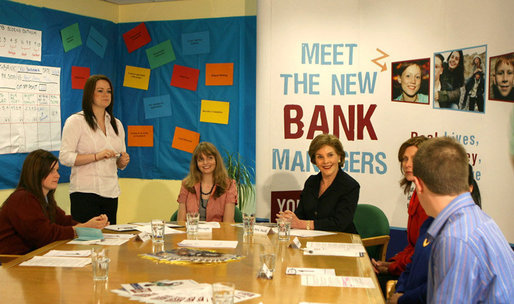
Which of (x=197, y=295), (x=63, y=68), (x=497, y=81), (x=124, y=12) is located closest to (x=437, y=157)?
(x=197, y=295)

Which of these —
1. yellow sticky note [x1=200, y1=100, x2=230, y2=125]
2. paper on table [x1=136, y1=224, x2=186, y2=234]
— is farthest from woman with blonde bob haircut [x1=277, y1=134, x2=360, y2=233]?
yellow sticky note [x1=200, y1=100, x2=230, y2=125]

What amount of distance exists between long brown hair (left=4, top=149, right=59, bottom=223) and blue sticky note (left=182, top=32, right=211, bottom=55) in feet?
8.49

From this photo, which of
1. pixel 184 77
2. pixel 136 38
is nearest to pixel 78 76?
pixel 136 38

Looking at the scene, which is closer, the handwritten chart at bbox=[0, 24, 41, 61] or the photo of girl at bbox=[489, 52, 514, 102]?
the photo of girl at bbox=[489, 52, 514, 102]

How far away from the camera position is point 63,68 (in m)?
5.11

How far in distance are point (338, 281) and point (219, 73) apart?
360 cm

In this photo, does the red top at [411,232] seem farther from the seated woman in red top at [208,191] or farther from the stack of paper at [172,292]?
the stack of paper at [172,292]

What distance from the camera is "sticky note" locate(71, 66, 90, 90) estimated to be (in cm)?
524

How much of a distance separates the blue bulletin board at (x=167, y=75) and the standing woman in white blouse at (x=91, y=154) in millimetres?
1093

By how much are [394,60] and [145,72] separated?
2.65 meters

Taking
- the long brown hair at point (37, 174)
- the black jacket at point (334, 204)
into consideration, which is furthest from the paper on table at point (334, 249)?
the long brown hair at point (37, 174)

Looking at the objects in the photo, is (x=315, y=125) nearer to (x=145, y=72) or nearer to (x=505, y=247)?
(x=145, y=72)

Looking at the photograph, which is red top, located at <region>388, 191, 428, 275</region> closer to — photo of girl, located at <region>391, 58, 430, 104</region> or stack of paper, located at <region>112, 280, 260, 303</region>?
stack of paper, located at <region>112, 280, 260, 303</region>

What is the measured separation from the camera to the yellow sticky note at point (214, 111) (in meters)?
5.45
